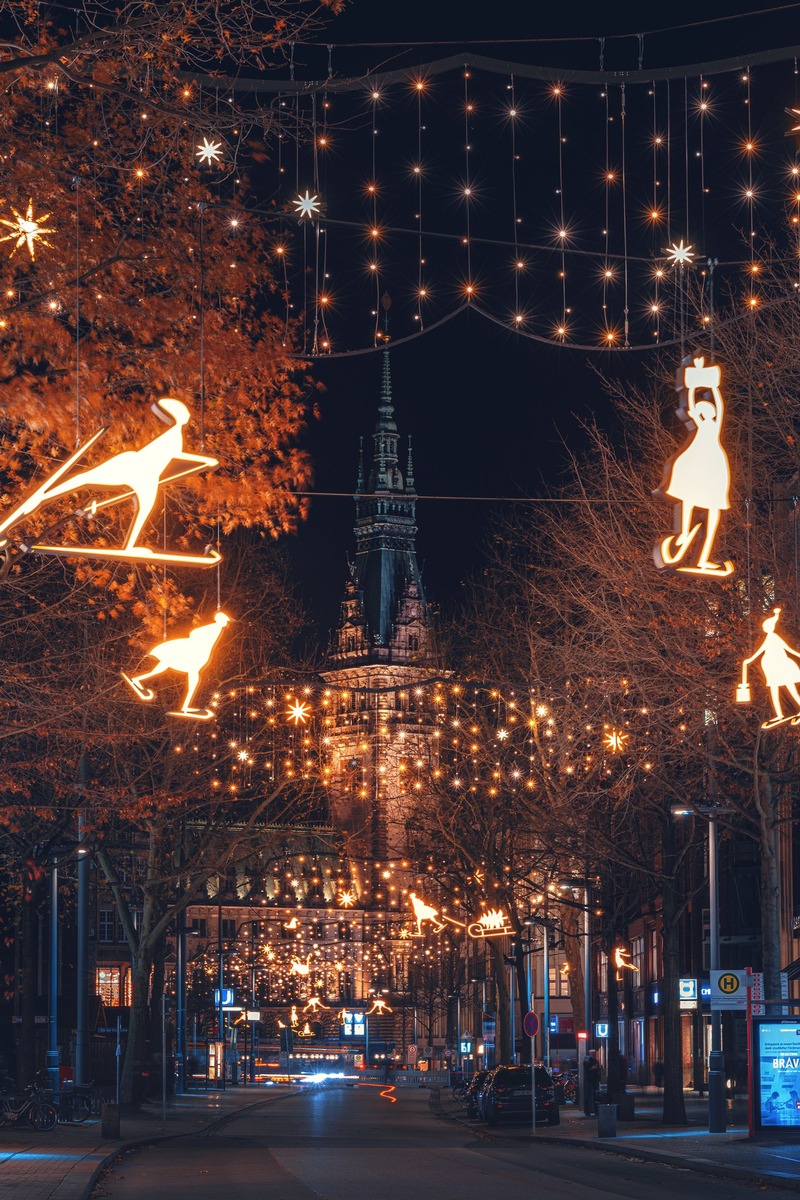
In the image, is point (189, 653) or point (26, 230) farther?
point (26, 230)

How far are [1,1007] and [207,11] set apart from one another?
60.7 meters

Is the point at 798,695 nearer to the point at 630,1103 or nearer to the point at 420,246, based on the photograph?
the point at 420,246

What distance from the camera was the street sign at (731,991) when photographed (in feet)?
106

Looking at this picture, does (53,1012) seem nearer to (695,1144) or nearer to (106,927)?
(695,1144)

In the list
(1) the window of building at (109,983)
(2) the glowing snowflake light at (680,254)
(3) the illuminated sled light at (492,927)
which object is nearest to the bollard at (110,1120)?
(3) the illuminated sled light at (492,927)

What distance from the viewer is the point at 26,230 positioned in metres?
18.2

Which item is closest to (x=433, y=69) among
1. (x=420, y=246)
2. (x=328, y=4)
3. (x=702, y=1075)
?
(x=328, y=4)

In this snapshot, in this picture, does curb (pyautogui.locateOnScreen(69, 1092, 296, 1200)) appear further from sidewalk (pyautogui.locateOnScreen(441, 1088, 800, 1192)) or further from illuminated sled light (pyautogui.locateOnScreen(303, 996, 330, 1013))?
illuminated sled light (pyautogui.locateOnScreen(303, 996, 330, 1013))

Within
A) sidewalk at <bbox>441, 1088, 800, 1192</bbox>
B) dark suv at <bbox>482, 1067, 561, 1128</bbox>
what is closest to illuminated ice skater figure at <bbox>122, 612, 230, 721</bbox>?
sidewalk at <bbox>441, 1088, 800, 1192</bbox>

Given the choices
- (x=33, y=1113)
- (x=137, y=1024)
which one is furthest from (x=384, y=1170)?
(x=137, y=1024)

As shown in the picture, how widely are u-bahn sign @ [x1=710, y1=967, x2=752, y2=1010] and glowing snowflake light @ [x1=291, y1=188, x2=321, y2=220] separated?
18.1 m

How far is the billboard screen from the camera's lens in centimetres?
2937

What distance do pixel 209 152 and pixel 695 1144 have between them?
20.9 meters

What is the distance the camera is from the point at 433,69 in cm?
1805
